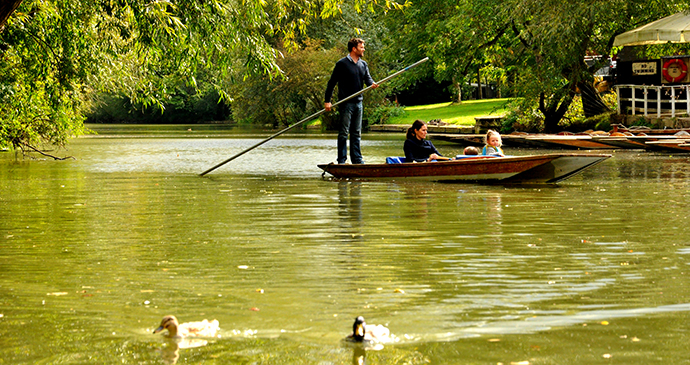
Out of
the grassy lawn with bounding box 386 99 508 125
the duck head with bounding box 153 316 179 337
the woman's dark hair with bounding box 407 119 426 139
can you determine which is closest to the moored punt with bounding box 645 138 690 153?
the woman's dark hair with bounding box 407 119 426 139

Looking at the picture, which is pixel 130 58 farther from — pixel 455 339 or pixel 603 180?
pixel 455 339

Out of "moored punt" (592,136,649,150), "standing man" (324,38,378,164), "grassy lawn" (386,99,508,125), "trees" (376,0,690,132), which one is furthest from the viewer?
"grassy lawn" (386,99,508,125)

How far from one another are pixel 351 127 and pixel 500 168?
3063mm

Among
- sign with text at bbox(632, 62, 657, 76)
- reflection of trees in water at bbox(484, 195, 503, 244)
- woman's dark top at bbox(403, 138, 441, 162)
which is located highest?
sign with text at bbox(632, 62, 657, 76)

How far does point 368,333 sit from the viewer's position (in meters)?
5.16

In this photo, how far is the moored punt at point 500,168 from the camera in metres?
14.8

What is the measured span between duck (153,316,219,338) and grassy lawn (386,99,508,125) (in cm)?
4031

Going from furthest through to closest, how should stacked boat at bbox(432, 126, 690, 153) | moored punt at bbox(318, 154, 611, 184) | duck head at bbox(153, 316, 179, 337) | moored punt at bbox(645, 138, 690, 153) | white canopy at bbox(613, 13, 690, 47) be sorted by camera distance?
white canopy at bbox(613, 13, 690, 47) → stacked boat at bbox(432, 126, 690, 153) → moored punt at bbox(645, 138, 690, 153) → moored punt at bbox(318, 154, 611, 184) → duck head at bbox(153, 316, 179, 337)

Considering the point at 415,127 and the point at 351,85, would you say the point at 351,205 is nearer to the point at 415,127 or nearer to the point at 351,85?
the point at 415,127

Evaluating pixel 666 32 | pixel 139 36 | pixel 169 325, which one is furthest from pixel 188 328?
pixel 666 32

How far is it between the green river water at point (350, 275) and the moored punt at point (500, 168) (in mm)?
585

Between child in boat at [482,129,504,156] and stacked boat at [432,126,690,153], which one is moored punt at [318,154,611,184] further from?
stacked boat at [432,126,690,153]

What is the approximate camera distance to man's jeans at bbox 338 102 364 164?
17000mm

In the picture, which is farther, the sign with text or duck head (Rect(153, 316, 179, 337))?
the sign with text
